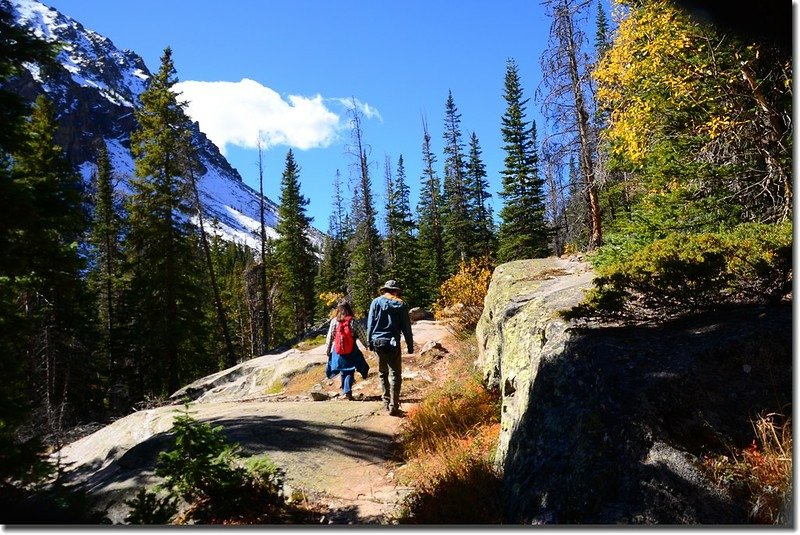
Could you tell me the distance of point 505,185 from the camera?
34750 mm

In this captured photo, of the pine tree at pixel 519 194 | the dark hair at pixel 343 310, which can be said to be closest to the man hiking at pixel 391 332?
the dark hair at pixel 343 310

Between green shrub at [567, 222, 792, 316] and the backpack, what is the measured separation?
549 centimetres

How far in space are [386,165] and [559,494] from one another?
45424 millimetres

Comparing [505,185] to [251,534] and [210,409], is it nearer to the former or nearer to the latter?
[210,409]

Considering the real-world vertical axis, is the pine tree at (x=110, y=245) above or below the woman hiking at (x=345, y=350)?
above

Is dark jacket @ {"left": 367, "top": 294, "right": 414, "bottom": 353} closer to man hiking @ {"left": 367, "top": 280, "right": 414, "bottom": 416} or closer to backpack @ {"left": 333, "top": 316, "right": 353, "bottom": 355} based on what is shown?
man hiking @ {"left": 367, "top": 280, "right": 414, "bottom": 416}

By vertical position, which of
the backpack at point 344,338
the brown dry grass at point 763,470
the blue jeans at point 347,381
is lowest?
the brown dry grass at point 763,470

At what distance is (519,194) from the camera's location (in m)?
34.2

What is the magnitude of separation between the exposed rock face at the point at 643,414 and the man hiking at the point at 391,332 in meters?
3.63

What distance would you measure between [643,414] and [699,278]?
1575 mm

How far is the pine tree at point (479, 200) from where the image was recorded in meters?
38.6

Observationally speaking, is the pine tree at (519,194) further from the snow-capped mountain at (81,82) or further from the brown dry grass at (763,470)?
the brown dry grass at (763,470)

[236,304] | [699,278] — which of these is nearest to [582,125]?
[699,278]

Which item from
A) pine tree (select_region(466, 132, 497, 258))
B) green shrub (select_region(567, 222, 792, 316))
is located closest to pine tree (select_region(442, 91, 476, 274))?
pine tree (select_region(466, 132, 497, 258))
